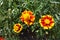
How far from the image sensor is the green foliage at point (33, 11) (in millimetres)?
3354

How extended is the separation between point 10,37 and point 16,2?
489mm

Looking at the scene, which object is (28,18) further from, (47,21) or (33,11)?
(47,21)

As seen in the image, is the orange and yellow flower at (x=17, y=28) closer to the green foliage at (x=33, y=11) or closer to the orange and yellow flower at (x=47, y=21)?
the green foliage at (x=33, y=11)

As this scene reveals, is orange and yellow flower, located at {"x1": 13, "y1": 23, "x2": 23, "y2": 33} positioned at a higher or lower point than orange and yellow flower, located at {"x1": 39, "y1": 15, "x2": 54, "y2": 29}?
lower

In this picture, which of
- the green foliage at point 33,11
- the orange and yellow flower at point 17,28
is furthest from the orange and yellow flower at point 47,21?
the orange and yellow flower at point 17,28

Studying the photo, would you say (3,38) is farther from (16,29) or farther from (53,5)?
(53,5)

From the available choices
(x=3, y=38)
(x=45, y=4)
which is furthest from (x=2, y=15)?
(x=45, y=4)

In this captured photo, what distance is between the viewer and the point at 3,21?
3.57m

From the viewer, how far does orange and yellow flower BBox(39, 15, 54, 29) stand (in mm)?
3262

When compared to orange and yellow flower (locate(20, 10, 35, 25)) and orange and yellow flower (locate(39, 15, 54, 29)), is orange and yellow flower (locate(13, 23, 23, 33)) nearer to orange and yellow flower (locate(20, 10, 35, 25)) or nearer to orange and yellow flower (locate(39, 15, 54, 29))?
orange and yellow flower (locate(20, 10, 35, 25))

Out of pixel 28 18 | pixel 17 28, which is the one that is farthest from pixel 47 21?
pixel 17 28

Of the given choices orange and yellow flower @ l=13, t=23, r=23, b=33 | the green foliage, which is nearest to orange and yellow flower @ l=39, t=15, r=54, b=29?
the green foliage

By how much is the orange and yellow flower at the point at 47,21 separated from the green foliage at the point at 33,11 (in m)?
0.08

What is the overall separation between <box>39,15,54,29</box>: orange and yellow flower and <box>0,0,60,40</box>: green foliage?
82 mm
